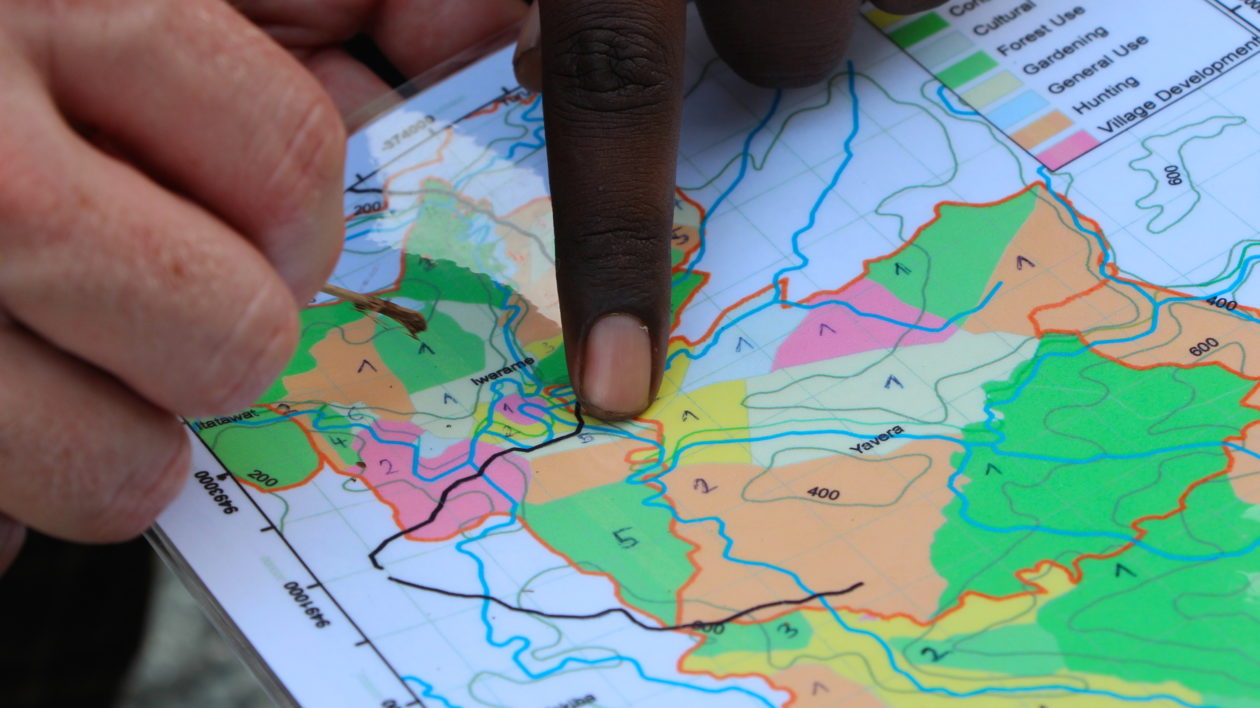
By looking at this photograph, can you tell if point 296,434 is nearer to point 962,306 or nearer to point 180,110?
point 180,110

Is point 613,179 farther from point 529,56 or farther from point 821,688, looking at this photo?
point 821,688

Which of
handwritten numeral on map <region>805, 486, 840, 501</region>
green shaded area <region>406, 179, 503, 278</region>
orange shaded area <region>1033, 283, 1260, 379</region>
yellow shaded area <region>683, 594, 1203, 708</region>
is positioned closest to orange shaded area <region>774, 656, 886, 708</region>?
yellow shaded area <region>683, 594, 1203, 708</region>

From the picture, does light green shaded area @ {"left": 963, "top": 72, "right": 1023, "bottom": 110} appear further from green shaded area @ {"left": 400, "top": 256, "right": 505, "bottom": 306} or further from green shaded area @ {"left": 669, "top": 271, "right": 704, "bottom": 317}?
green shaded area @ {"left": 400, "top": 256, "right": 505, "bottom": 306}

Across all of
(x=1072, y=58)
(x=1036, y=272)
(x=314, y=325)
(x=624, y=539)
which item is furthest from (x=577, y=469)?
(x=1072, y=58)

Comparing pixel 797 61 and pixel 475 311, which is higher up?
pixel 797 61

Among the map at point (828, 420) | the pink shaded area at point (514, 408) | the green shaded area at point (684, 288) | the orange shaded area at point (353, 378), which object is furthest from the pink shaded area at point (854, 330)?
the orange shaded area at point (353, 378)

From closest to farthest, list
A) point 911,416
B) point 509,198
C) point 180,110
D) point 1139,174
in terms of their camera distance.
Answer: point 180,110 → point 911,416 → point 1139,174 → point 509,198

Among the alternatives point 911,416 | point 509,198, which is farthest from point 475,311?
point 911,416
